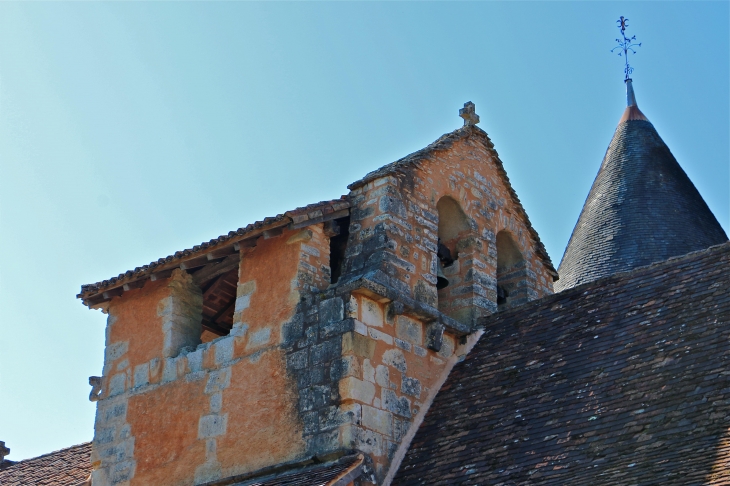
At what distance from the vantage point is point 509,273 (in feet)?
39.4

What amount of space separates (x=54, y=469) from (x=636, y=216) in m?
8.51

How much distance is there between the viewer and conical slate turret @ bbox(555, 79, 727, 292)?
50.1ft

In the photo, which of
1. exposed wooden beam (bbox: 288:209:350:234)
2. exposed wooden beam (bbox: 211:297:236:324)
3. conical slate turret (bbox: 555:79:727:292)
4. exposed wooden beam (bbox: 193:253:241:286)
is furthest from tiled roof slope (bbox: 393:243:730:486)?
conical slate turret (bbox: 555:79:727:292)

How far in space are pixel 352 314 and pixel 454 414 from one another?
123 centimetres

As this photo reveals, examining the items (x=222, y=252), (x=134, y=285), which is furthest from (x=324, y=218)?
(x=134, y=285)

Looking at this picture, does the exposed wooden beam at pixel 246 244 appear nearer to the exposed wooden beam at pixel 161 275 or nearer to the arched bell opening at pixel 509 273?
the exposed wooden beam at pixel 161 275

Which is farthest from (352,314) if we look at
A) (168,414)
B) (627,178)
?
(627,178)

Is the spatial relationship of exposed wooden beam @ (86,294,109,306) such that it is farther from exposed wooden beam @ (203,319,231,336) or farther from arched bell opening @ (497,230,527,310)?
arched bell opening @ (497,230,527,310)

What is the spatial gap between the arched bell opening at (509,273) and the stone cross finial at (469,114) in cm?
122

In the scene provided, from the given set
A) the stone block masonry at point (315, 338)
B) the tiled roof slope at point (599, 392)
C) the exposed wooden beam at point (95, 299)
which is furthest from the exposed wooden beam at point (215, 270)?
the tiled roof slope at point (599, 392)

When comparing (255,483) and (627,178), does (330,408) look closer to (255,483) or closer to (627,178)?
(255,483)

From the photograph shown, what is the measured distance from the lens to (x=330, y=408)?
9.25 m

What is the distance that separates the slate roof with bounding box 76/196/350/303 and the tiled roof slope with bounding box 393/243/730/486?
6.31 ft

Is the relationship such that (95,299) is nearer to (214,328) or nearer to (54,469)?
(214,328)
